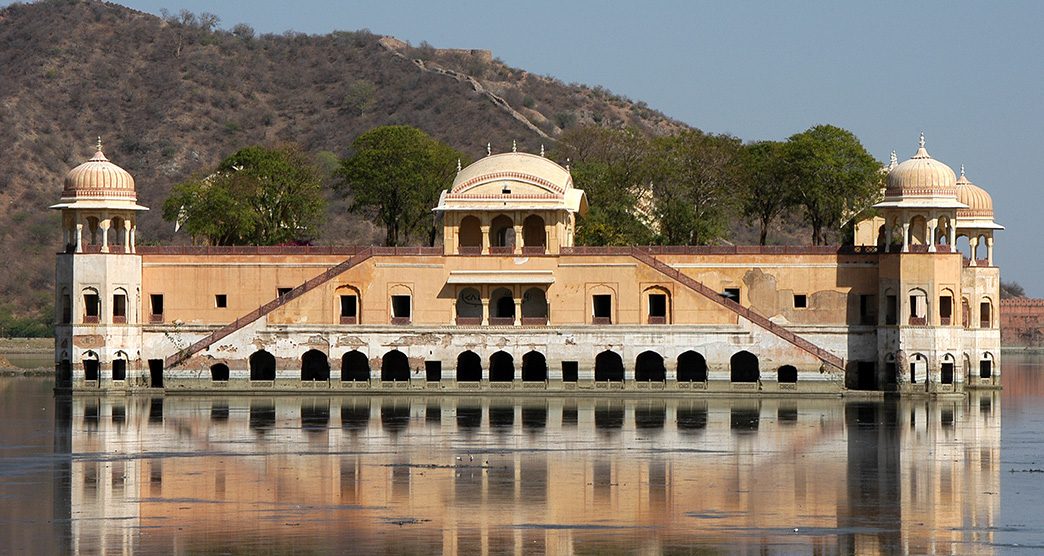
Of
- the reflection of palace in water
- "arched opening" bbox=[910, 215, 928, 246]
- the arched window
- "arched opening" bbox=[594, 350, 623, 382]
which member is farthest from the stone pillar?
"arched opening" bbox=[910, 215, 928, 246]

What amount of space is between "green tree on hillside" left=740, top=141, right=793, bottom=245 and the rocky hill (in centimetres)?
3716

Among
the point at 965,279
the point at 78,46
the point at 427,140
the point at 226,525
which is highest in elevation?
the point at 78,46

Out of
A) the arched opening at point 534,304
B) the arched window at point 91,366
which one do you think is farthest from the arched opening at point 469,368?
the arched window at point 91,366

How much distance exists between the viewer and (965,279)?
68.6 m

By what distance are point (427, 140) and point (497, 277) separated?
1562 cm

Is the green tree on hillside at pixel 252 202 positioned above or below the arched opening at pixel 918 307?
above

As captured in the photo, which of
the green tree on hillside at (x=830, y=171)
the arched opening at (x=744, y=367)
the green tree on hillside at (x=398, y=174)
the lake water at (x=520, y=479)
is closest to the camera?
the lake water at (x=520, y=479)

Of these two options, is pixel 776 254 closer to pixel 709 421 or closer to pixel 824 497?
pixel 709 421

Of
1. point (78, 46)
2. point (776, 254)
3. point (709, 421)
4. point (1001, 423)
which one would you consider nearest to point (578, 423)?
point (709, 421)

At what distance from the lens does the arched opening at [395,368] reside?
66875 millimetres

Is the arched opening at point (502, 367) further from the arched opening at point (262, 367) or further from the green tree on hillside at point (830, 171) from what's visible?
the green tree on hillside at point (830, 171)

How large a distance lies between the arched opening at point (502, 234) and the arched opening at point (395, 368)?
5479 mm

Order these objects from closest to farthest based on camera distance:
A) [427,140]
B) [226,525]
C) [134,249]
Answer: [226,525]
[134,249]
[427,140]

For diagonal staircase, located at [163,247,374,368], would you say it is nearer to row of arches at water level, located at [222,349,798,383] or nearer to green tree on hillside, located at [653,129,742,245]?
row of arches at water level, located at [222,349,798,383]
